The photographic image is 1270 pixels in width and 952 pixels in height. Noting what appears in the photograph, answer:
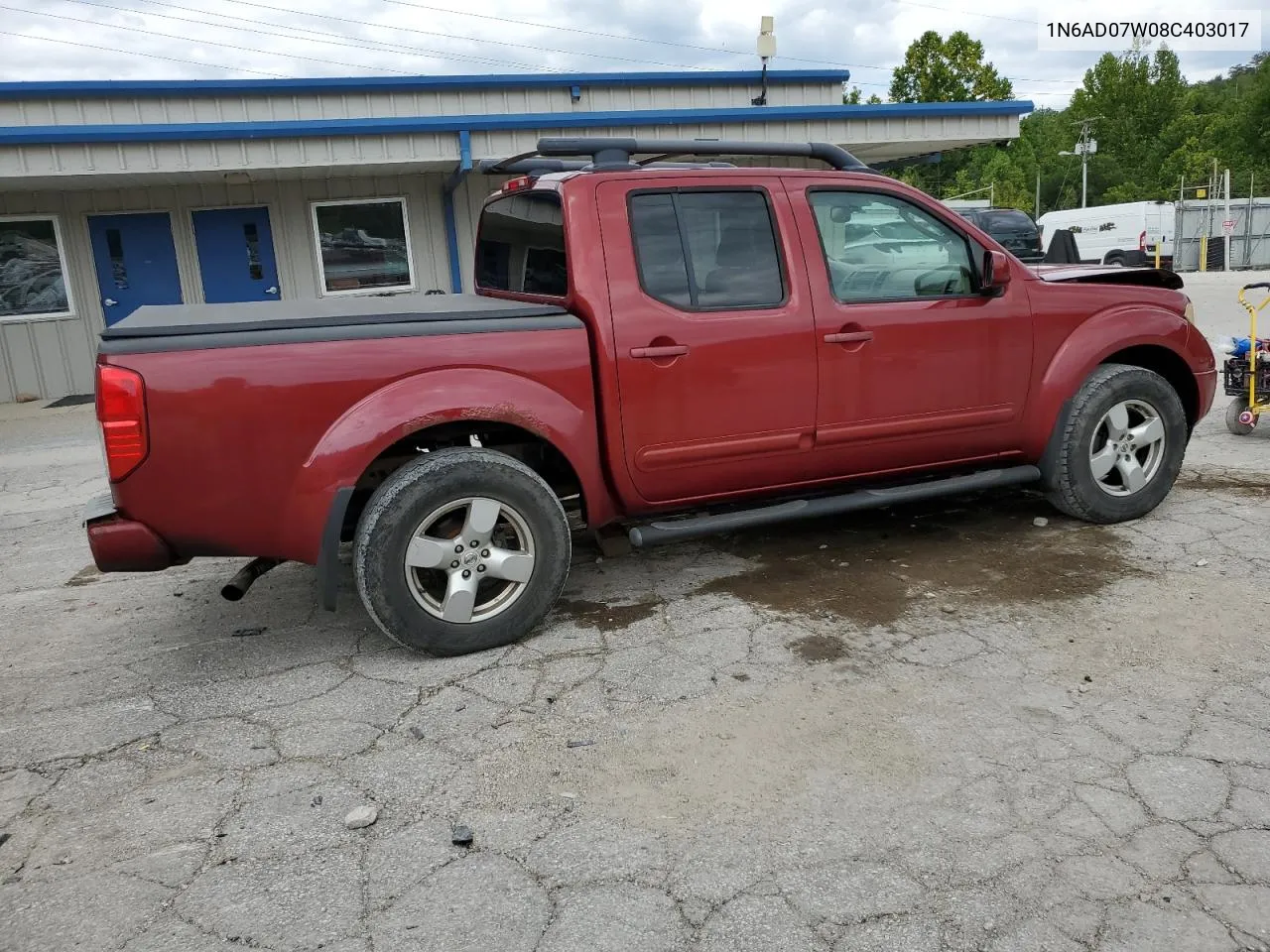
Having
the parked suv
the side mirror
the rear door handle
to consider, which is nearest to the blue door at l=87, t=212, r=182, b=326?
the rear door handle

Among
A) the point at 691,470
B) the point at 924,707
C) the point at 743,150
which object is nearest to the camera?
the point at 924,707

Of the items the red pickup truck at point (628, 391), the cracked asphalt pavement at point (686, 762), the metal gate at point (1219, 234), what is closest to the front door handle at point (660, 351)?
the red pickup truck at point (628, 391)

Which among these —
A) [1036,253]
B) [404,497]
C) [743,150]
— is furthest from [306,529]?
[1036,253]

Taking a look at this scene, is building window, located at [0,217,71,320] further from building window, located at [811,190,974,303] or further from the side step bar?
building window, located at [811,190,974,303]

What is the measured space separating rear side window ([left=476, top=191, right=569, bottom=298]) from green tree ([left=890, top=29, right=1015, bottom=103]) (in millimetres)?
52190

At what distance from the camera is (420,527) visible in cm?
356

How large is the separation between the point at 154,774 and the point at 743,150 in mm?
3577

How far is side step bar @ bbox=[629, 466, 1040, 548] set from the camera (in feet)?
13.0

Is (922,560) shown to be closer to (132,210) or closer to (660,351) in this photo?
(660,351)

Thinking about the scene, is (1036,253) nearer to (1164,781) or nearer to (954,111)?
(954,111)

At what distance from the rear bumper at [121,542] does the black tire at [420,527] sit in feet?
2.25

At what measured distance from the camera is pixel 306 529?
11.6 feet

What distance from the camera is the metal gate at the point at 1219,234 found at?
3256 cm

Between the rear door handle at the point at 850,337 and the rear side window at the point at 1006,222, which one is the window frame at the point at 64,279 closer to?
the rear door handle at the point at 850,337
